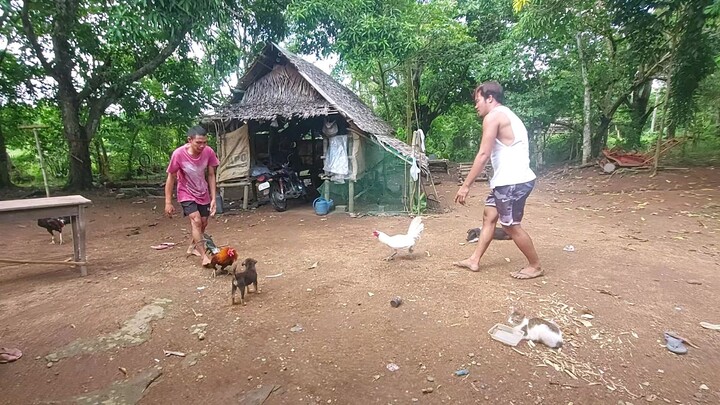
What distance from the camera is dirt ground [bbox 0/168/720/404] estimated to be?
7.86ft

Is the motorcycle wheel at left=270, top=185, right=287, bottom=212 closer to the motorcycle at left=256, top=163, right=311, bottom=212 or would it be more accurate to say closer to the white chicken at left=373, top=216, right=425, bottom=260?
the motorcycle at left=256, top=163, right=311, bottom=212

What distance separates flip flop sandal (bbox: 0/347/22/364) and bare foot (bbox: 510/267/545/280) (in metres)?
4.50

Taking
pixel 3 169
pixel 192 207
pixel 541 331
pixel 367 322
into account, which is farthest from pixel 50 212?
pixel 3 169

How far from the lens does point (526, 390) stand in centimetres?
233

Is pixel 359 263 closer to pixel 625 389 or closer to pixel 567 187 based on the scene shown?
pixel 625 389

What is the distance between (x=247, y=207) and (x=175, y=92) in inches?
244

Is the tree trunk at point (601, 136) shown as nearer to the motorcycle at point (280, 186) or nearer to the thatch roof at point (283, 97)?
the thatch roof at point (283, 97)

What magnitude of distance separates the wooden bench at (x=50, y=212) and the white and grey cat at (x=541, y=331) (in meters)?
4.93

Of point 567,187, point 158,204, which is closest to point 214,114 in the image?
point 158,204

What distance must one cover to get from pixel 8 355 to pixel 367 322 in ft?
9.01

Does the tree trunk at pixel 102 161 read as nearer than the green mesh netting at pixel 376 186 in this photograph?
No

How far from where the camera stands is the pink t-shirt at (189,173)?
4648 mm

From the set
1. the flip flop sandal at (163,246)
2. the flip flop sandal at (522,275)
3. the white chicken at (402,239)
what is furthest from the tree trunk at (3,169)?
the flip flop sandal at (522,275)

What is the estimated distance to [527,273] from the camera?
13.3ft
